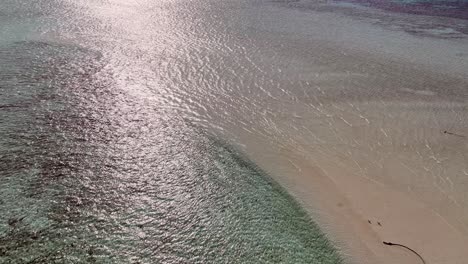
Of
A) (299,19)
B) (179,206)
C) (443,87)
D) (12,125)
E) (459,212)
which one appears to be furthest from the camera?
(299,19)

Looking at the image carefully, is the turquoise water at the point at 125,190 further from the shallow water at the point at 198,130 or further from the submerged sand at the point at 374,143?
the submerged sand at the point at 374,143

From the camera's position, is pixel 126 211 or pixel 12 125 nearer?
pixel 126 211

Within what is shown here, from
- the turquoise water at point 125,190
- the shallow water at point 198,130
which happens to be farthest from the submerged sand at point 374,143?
the turquoise water at point 125,190

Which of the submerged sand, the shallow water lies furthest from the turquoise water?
the submerged sand

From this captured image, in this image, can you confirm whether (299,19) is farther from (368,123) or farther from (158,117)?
(158,117)

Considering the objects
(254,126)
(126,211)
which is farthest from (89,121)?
(254,126)

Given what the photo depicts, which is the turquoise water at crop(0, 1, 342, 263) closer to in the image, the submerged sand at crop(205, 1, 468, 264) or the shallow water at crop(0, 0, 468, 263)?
the shallow water at crop(0, 0, 468, 263)

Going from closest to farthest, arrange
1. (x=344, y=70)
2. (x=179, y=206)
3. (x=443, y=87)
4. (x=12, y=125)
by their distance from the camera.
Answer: (x=179, y=206) → (x=12, y=125) → (x=443, y=87) → (x=344, y=70)
